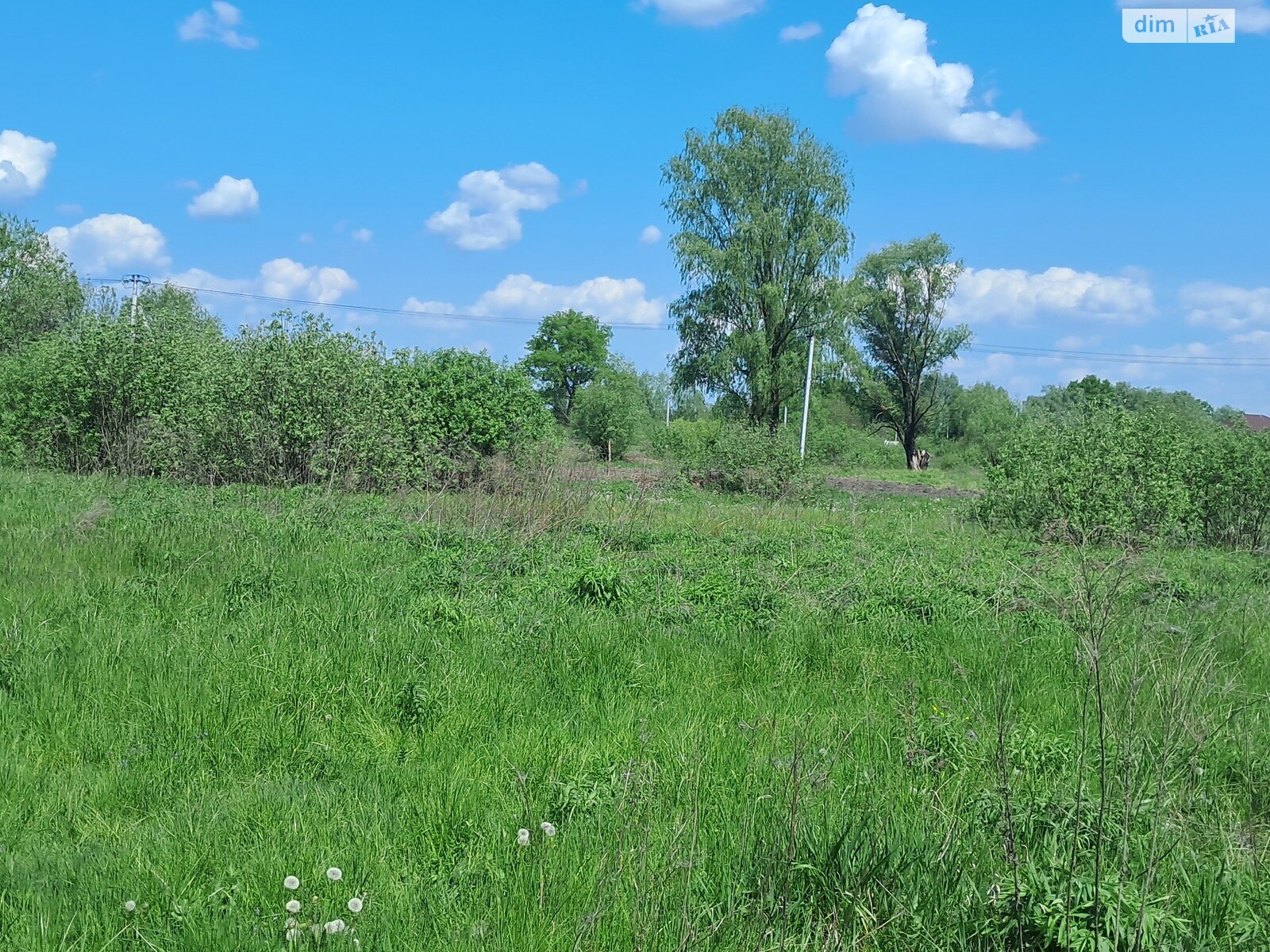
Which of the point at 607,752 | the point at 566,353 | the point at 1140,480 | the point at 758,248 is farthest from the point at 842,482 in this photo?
the point at 566,353

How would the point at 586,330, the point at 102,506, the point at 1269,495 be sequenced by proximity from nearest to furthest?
the point at 102,506 < the point at 1269,495 < the point at 586,330

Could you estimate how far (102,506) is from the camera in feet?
38.9

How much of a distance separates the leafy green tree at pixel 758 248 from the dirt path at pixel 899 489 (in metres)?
5.17

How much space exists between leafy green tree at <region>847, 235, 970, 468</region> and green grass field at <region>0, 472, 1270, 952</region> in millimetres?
49687

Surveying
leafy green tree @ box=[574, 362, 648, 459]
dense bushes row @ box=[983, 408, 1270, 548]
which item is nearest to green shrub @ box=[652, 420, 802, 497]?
dense bushes row @ box=[983, 408, 1270, 548]

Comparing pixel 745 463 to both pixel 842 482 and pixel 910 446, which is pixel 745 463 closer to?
pixel 842 482

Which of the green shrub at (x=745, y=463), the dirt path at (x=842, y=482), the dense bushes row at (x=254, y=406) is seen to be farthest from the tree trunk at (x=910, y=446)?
the dense bushes row at (x=254, y=406)

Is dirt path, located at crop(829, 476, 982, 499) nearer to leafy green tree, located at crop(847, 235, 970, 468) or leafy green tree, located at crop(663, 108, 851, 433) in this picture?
leafy green tree, located at crop(663, 108, 851, 433)

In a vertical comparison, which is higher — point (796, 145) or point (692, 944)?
point (796, 145)

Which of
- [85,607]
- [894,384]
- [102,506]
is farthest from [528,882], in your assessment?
[894,384]

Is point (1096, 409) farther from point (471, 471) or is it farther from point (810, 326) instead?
point (810, 326)

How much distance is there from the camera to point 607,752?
462 centimetres

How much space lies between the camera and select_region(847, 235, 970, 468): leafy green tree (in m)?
56.8

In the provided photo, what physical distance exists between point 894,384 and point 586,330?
27298 millimetres
